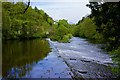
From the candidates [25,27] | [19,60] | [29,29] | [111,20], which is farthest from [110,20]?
[29,29]

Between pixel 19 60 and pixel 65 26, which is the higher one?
pixel 65 26

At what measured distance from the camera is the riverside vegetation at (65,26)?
1506 cm

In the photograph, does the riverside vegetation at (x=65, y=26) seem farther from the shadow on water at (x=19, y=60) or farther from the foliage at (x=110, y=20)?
the shadow on water at (x=19, y=60)

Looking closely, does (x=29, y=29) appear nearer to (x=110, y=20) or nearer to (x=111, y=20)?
(x=110, y=20)

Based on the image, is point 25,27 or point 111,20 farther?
point 25,27

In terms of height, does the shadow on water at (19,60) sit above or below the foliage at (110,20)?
below

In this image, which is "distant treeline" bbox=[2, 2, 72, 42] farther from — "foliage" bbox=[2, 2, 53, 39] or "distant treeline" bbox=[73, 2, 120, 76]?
"distant treeline" bbox=[73, 2, 120, 76]

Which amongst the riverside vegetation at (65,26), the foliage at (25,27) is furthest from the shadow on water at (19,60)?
the foliage at (25,27)

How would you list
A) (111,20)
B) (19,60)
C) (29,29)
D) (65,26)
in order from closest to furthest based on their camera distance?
(111,20), (19,60), (29,29), (65,26)

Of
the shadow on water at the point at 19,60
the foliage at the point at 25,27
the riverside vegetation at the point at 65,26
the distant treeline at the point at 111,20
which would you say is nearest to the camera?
the distant treeline at the point at 111,20

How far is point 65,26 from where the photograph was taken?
85.4 metres

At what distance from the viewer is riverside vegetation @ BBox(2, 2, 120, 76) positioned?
15.1m

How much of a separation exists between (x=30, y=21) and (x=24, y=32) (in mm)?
5164

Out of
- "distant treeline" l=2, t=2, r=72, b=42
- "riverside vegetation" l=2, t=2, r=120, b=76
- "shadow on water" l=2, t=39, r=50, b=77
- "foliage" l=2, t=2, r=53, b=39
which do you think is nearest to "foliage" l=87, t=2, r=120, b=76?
"riverside vegetation" l=2, t=2, r=120, b=76
